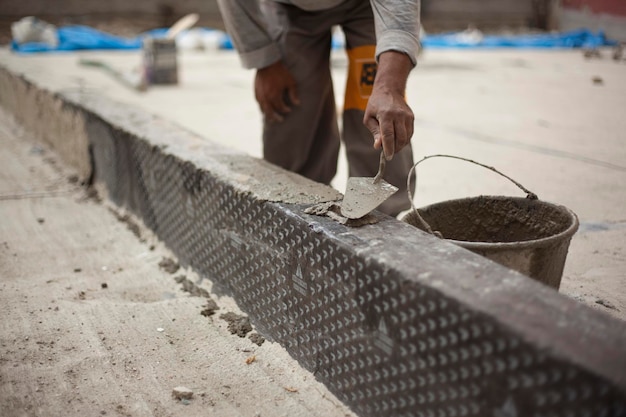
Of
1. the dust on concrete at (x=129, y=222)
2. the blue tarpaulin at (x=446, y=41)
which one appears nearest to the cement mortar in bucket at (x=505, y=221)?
the dust on concrete at (x=129, y=222)

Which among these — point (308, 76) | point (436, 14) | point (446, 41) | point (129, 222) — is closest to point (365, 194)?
point (308, 76)

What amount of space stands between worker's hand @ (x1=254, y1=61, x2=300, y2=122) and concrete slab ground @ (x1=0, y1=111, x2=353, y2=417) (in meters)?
0.75

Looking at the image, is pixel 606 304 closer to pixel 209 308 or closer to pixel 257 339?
pixel 257 339

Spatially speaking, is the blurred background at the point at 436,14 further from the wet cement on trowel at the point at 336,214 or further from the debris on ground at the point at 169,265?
the wet cement on trowel at the point at 336,214

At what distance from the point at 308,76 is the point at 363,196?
39.2 inches

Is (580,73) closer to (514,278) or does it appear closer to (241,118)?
(241,118)

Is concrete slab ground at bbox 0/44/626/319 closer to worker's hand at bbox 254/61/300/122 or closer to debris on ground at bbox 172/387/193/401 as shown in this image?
worker's hand at bbox 254/61/300/122

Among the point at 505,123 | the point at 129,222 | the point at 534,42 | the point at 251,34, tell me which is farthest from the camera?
the point at 534,42

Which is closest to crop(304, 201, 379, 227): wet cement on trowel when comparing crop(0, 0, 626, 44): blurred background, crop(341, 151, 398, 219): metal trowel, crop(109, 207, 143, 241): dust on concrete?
crop(341, 151, 398, 219): metal trowel

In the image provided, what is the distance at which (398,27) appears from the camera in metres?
1.84

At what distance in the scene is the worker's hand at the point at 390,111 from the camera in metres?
1.63

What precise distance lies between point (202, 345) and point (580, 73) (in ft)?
24.1

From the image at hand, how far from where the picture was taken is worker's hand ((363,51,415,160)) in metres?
1.63

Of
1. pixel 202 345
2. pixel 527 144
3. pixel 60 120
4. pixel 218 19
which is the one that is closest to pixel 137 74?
pixel 60 120
